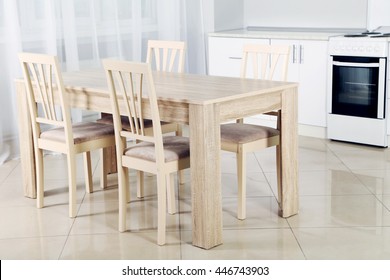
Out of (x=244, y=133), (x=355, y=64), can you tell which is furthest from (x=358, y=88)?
(x=244, y=133)

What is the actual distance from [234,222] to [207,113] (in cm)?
79

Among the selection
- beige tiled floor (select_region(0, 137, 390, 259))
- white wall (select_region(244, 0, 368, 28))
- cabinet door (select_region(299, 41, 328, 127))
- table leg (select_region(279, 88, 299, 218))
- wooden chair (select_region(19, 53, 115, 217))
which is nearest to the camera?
beige tiled floor (select_region(0, 137, 390, 259))

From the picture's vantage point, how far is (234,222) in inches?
150

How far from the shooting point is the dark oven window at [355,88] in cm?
539

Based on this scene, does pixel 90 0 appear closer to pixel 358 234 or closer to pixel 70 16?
pixel 70 16

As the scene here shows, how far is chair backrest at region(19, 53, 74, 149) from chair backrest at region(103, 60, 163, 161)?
34cm

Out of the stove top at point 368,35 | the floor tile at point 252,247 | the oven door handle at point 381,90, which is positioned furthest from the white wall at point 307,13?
the floor tile at point 252,247

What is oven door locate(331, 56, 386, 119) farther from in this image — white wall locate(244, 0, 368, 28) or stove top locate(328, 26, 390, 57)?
Result: white wall locate(244, 0, 368, 28)

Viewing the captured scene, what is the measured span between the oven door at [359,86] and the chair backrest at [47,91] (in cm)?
245

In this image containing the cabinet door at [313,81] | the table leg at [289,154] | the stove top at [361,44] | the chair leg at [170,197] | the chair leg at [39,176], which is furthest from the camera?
the cabinet door at [313,81]

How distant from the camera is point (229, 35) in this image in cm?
625

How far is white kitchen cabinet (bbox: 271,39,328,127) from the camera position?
5688mm

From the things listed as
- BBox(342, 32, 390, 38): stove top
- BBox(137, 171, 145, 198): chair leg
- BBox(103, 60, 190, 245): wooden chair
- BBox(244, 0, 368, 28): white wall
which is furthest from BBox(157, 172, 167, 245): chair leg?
BBox(244, 0, 368, 28): white wall

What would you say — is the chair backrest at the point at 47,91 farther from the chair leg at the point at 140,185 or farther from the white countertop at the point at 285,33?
the white countertop at the point at 285,33
